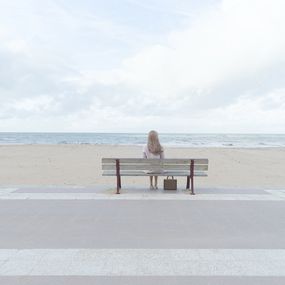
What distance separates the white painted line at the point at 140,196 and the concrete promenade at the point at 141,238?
2 centimetres

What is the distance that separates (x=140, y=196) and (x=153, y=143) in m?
1.67

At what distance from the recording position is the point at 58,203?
7.59 m

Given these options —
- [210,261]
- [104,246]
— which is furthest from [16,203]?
[210,261]

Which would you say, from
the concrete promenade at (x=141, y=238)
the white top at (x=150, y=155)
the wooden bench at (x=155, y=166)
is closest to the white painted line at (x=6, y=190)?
the concrete promenade at (x=141, y=238)

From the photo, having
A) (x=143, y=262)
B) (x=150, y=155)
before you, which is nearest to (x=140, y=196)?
(x=150, y=155)

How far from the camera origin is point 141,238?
5.40m

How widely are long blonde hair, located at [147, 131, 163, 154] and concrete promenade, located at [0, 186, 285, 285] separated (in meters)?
1.41

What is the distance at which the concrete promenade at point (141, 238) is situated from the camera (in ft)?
13.6

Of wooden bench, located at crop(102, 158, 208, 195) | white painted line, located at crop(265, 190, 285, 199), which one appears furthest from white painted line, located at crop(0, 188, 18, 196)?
white painted line, located at crop(265, 190, 285, 199)

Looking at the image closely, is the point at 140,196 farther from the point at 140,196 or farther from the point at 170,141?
the point at 170,141

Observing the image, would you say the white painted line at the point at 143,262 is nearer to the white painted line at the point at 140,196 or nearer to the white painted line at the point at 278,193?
the white painted line at the point at 140,196

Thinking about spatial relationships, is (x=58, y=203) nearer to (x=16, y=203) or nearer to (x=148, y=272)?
(x=16, y=203)

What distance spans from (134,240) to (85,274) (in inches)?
50.0

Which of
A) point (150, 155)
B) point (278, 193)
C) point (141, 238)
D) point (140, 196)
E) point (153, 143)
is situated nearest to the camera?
point (141, 238)
